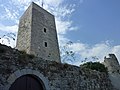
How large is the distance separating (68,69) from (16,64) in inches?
109

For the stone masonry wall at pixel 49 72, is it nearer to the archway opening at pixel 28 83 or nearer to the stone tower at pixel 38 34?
the archway opening at pixel 28 83

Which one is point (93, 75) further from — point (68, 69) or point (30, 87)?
point (30, 87)

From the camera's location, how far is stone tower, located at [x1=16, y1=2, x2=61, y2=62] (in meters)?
18.6

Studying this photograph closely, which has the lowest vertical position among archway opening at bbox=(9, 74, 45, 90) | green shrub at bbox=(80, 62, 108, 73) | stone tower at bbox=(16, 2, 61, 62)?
archway opening at bbox=(9, 74, 45, 90)

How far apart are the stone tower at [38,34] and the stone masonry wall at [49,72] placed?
9197mm

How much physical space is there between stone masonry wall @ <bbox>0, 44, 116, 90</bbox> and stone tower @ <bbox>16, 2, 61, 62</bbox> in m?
9.20

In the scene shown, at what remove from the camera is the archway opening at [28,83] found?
664cm

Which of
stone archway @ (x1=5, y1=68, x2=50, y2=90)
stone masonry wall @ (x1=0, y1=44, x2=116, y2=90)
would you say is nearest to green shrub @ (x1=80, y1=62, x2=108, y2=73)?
stone masonry wall @ (x1=0, y1=44, x2=116, y2=90)

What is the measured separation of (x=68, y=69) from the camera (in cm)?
861

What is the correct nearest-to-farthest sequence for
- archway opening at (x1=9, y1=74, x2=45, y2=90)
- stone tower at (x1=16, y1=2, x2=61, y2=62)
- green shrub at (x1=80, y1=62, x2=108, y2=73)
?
archway opening at (x1=9, y1=74, x2=45, y2=90), green shrub at (x1=80, y1=62, x2=108, y2=73), stone tower at (x1=16, y1=2, x2=61, y2=62)

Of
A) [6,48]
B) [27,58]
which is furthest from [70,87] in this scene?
[6,48]

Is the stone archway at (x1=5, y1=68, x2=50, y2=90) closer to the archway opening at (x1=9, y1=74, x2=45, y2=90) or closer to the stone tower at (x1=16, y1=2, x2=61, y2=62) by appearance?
the archway opening at (x1=9, y1=74, x2=45, y2=90)

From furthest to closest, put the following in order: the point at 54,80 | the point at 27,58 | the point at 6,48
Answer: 1. the point at 54,80
2. the point at 27,58
3. the point at 6,48

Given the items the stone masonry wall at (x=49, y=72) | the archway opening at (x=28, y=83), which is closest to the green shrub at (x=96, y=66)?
the stone masonry wall at (x=49, y=72)
